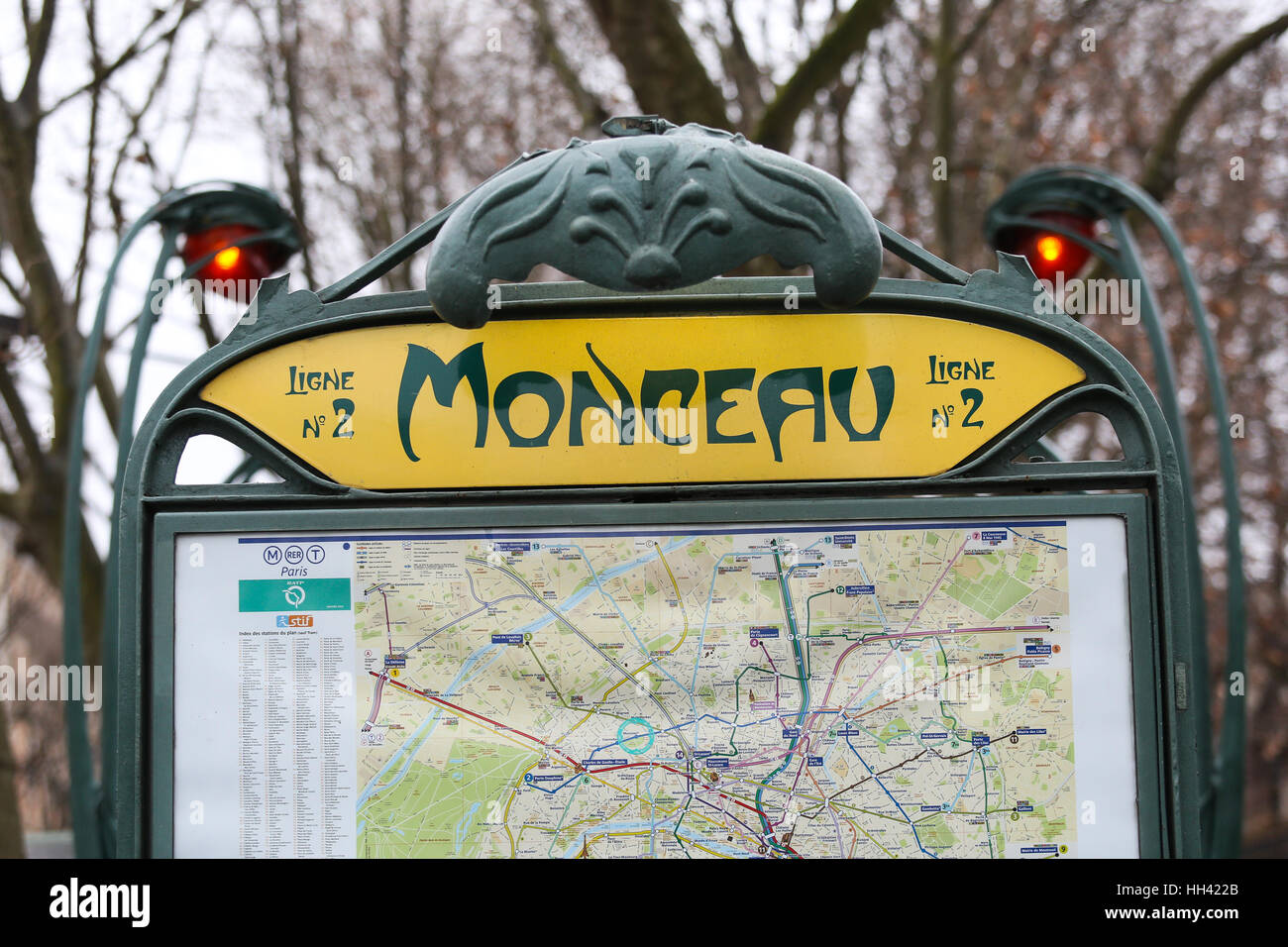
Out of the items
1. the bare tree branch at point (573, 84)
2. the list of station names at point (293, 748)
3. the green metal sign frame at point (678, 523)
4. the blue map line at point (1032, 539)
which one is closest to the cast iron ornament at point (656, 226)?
the green metal sign frame at point (678, 523)

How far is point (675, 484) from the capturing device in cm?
281

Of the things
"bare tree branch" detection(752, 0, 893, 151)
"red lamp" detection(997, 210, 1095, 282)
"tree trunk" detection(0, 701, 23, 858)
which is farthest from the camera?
"bare tree branch" detection(752, 0, 893, 151)

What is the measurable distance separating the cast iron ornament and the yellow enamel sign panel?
210 mm

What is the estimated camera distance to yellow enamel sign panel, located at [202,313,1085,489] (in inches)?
110

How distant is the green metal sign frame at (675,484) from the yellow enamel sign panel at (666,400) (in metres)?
0.04

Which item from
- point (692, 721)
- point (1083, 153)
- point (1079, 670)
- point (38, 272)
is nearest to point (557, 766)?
point (692, 721)

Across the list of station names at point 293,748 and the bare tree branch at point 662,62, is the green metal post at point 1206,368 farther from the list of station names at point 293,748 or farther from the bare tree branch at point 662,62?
the list of station names at point 293,748

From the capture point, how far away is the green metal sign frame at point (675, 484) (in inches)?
104

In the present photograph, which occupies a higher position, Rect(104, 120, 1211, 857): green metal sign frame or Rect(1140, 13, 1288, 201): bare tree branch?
Rect(1140, 13, 1288, 201): bare tree branch

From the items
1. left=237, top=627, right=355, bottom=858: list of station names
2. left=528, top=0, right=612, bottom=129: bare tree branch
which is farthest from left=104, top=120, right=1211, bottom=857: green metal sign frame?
left=528, top=0, right=612, bottom=129: bare tree branch

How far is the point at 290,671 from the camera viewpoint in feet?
9.39

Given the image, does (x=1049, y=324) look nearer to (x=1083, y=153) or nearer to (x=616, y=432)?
(x=616, y=432)

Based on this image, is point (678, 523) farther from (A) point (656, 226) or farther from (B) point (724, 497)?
(A) point (656, 226)

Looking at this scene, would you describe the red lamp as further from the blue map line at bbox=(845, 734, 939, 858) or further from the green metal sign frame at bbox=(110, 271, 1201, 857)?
the blue map line at bbox=(845, 734, 939, 858)
